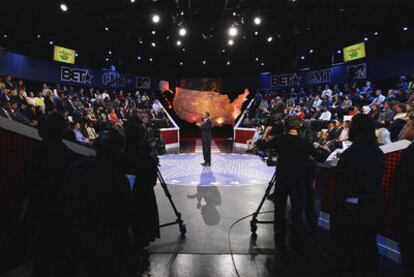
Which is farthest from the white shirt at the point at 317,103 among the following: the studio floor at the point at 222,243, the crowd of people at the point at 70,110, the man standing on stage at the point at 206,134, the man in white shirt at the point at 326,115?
the studio floor at the point at 222,243

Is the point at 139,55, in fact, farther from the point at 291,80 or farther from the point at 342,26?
the point at 342,26

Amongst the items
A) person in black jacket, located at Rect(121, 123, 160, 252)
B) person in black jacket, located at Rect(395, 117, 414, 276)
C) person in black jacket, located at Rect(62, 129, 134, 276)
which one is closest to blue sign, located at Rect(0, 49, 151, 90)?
person in black jacket, located at Rect(121, 123, 160, 252)

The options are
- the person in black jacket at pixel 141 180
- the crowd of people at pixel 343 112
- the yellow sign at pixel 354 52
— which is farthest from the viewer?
the yellow sign at pixel 354 52

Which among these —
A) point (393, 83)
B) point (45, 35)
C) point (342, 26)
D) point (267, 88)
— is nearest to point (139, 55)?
point (45, 35)

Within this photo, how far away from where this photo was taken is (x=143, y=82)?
24.4 metres

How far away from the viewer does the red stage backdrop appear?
2195 centimetres

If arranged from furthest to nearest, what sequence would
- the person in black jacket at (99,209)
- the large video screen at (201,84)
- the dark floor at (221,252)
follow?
1. the large video screen at (201,84)
2. the dark floor at (221,252)
3. the person in black jacket at (99,209)

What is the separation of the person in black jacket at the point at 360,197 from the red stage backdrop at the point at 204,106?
1904 cm

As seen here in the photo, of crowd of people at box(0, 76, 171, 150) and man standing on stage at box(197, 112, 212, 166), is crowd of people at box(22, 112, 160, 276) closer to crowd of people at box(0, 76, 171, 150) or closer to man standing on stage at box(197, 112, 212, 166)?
crowd of people at box(0, 76, 171, 150)

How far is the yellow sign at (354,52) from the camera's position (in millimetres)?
16958

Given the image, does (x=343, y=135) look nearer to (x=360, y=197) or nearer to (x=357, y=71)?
(x=360, y=197)

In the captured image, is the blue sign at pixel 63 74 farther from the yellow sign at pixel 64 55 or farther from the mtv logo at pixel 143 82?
the yellow sign at pixel 64 55

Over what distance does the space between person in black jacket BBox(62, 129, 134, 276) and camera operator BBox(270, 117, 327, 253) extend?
7.45 feet

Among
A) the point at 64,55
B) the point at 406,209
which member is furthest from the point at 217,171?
the point at 64,55
